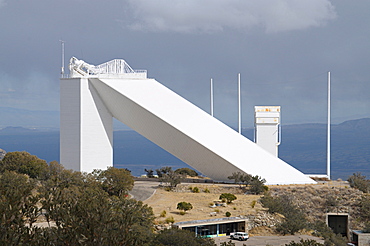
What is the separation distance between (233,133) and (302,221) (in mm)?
7788

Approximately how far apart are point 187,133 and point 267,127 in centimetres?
688

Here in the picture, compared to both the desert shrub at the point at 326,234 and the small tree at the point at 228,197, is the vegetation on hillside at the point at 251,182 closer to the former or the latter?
the small tree at the point at 228,197

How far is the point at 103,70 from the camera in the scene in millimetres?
26906

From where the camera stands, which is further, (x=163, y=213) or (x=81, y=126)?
(x=81, y=126)

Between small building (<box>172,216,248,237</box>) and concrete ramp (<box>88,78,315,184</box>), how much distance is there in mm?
5300

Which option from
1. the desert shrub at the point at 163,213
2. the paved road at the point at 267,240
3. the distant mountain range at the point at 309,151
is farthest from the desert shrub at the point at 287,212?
the distant mountain range at the point at 309,151

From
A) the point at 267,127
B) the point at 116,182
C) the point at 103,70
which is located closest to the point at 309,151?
the point at 267,127

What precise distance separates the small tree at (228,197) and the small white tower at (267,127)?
858 cm

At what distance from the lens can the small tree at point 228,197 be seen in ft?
70.1

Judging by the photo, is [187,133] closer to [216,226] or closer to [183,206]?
[183,206]

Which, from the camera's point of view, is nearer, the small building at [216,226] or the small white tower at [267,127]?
the small building at [216,226]

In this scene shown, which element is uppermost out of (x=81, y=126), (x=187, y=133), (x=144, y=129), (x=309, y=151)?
(x=81, y=126)

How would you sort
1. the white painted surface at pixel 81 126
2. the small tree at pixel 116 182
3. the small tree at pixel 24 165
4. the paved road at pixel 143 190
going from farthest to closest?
1. the white painted surface at pixel 81 126
2. the small tree at pixel 24 165
3. the paved road at pixel 143 190
4. the small tree at pixel 116 182

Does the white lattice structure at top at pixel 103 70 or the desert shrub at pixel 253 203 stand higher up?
the white lattice structure at top at pixel 103 70
